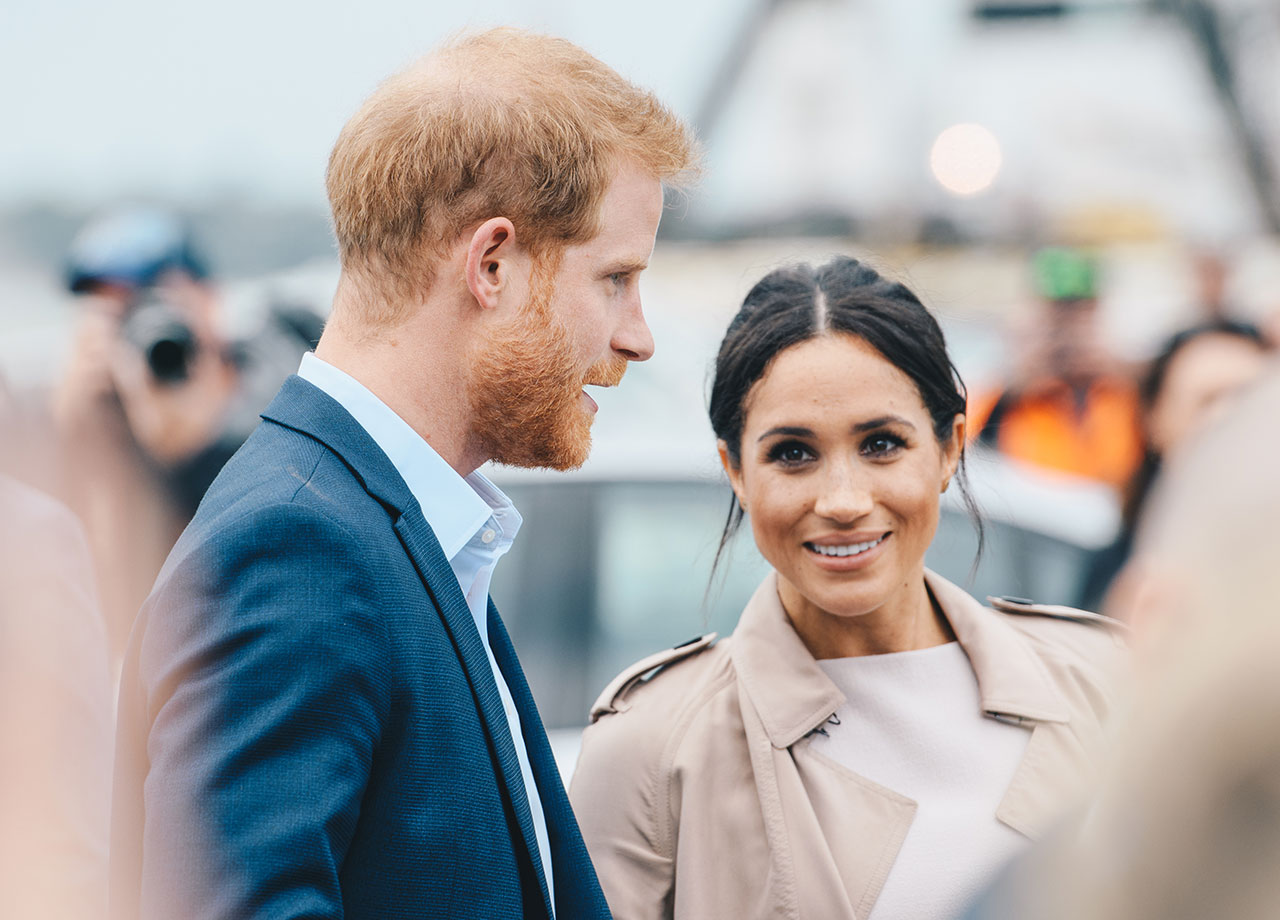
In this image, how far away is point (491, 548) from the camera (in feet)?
5.22

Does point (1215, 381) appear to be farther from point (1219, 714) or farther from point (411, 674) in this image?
point (1219, 714)

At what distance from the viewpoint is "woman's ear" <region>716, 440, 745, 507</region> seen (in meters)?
2.01

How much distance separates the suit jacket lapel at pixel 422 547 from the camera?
4.52 feet

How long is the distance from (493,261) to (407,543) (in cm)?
35

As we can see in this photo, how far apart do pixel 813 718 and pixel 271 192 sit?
339cm

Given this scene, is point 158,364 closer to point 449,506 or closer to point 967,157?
point 449,506

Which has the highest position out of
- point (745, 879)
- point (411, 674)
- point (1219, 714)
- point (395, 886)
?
point (1219, 714)

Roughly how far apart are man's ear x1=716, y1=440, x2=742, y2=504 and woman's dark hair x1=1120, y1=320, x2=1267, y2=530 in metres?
1.84

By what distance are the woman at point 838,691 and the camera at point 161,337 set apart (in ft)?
6.63

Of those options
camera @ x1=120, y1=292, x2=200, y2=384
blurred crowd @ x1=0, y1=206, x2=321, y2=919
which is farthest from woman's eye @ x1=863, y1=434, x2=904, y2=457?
camera @ x1=120, y1=292, x2=200, y2=384

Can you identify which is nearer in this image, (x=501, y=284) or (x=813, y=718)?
(x=501, y=284)

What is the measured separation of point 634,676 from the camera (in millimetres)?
1998

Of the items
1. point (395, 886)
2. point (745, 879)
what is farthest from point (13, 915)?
point (745, 879)

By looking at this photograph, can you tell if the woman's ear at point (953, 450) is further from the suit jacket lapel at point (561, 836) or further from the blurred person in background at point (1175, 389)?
the blurred person in background at point (1175, 389)
